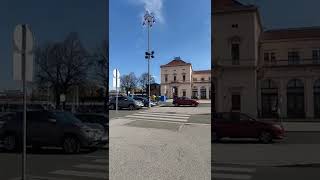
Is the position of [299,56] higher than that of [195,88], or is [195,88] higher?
[299,56]

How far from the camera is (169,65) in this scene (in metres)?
4.18

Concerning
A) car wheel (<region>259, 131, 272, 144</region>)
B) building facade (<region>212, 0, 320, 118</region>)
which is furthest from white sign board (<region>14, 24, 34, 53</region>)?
car wheel (<region>259, 131, 272, 144</region>)

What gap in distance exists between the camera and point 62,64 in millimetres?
6184

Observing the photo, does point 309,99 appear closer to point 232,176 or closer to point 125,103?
point 232,176

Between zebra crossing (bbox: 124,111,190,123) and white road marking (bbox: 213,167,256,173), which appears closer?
zebra crossing (bbox: 124,111,190,123)

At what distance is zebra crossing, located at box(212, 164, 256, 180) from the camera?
25.7ft

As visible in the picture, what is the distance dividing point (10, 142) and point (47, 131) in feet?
2.16

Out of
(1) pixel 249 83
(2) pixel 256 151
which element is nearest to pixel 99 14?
(1) pixel 249 83

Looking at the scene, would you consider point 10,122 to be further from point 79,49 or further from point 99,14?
point 99,14

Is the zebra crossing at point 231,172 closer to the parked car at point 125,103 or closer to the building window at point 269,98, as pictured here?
the building window at point 269,98

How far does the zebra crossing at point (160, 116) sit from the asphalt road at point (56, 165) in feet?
3.89

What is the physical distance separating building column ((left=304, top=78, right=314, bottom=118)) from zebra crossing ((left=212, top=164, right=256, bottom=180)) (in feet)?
6.44

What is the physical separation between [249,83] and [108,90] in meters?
1.84

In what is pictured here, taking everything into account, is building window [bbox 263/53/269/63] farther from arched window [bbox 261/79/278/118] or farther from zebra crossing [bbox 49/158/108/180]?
zebra crossing [bbox 49/158/108/180]
